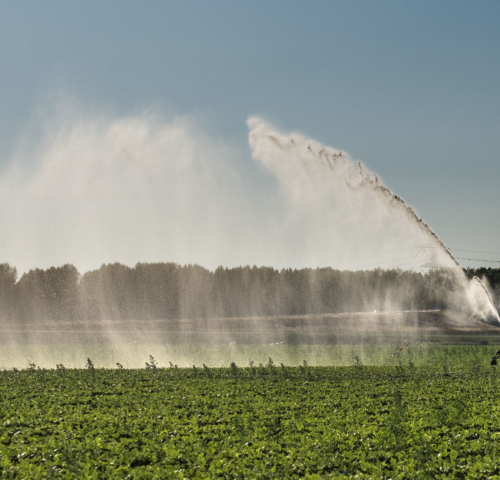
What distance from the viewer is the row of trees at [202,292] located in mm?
95062

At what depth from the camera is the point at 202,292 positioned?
4360 inches

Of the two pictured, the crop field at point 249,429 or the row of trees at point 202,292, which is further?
the row of trees at point 202,292

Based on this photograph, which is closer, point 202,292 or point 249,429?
point 249,429

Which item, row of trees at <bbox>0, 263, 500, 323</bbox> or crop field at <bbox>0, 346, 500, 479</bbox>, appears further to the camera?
row of trees at <bbox>0, 263, 500, 323</bbox>

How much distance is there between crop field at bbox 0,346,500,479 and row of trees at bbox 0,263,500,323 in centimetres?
7253

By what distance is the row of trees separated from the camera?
9506 cm

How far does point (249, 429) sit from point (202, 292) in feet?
325

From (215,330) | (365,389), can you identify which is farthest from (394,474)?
(215,330)

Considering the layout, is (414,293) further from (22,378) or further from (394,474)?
(394,474)

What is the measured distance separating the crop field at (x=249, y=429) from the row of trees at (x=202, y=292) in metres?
72.5

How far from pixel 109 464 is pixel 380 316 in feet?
234

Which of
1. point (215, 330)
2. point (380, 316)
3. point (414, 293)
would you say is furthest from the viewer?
point (414, 293)

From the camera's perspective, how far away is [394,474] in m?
9.35

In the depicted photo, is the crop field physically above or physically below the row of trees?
below
